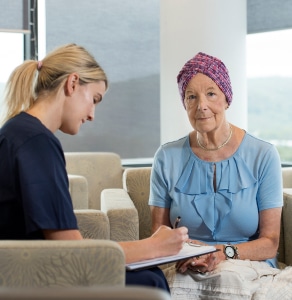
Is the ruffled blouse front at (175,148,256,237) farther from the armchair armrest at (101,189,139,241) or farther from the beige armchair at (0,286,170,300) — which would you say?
the beige armchair at (0,286,170,300)

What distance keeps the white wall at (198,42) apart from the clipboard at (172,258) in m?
2.06

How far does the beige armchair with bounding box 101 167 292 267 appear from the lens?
2965 mm

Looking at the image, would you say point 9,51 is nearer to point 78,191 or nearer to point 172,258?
point 78,191

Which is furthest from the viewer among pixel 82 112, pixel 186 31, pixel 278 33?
pixel 278 33

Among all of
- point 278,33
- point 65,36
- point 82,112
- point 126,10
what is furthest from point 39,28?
point 82,112

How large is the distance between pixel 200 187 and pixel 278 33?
2.68 metres

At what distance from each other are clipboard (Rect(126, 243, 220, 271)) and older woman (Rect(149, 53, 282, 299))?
1.14ft

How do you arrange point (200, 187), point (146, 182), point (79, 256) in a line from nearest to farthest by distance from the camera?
point (79, 256)
point (200, 187)
point (146, 182)

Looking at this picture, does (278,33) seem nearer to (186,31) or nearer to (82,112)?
(186,31)

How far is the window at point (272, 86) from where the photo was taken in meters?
5.23

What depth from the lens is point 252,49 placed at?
5.38 metres

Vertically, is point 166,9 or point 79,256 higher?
point 166,9

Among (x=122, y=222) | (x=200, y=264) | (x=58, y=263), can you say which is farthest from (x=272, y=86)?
(x=58, y=263)

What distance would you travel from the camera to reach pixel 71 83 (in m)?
2.10
